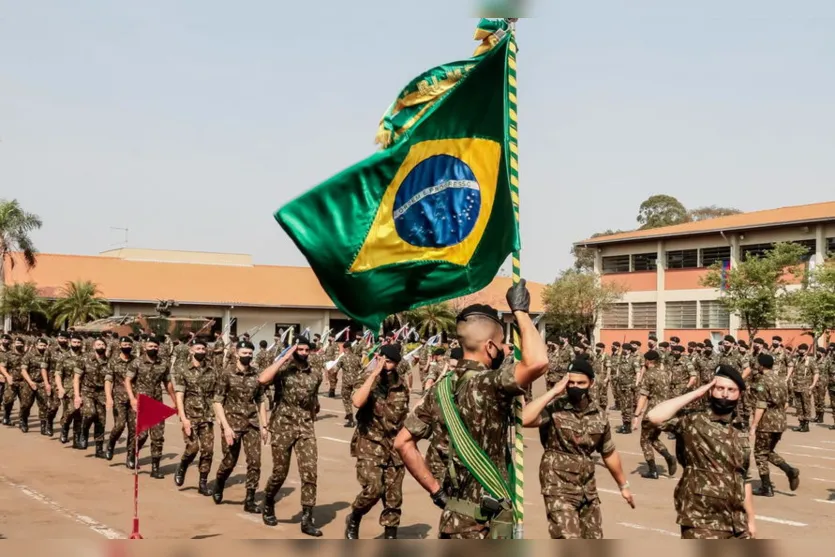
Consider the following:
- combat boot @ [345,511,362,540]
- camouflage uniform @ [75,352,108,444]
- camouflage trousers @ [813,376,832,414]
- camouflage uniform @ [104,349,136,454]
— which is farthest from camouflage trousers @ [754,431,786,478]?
camouflage trousers @ [813,376,832,414]

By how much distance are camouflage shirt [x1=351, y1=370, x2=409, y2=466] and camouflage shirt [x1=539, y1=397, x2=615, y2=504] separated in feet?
7.91

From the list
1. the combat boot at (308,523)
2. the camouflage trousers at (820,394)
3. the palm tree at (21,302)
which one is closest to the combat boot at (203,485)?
the combat boot at (308,523)

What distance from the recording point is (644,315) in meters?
48.5

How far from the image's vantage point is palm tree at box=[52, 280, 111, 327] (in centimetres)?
4622

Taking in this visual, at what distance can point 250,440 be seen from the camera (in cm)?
1099

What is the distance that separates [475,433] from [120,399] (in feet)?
37.2

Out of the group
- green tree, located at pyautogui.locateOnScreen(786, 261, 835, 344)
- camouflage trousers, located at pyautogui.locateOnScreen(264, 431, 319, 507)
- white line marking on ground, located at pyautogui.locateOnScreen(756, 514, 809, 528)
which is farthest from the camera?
green tree, located at pyautogui.locateOnScreen(786, 261, 835, 344)

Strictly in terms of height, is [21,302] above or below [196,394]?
above

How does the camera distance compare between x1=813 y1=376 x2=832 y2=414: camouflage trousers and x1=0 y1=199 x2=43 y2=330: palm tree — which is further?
x1=0 y1=199 x2=43 y2=330: palm tree

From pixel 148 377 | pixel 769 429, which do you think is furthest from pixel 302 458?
pixel 769 429

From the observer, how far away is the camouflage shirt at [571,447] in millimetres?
6754

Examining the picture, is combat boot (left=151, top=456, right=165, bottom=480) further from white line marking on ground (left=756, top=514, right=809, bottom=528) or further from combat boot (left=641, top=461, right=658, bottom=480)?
white line marking on ground (left=756, top=514, right=809, bottom=528)

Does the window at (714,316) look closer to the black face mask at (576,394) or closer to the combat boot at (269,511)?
the combat boot at (269,511)

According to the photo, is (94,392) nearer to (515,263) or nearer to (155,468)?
(155,468)
